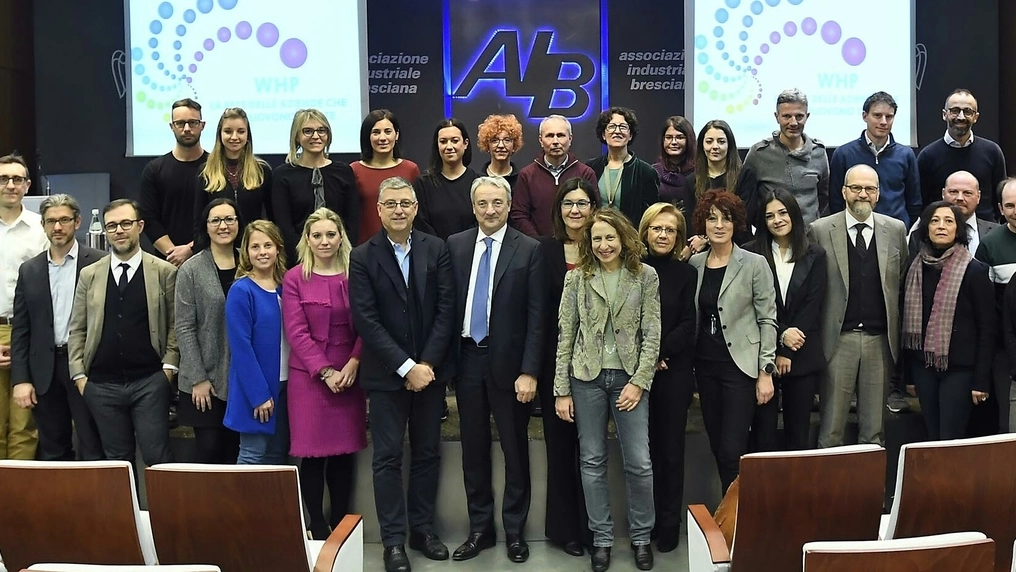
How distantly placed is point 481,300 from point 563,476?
87 cm

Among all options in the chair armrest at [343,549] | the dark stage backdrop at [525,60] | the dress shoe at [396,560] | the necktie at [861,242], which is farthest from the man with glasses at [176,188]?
the necktie at [861,242]

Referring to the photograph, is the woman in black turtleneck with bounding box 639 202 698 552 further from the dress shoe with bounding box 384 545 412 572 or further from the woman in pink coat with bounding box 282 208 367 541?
the woman in pink coat with bounding box 282 208 367 541

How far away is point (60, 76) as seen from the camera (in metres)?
7.41

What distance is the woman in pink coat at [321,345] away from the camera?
3.89 meters

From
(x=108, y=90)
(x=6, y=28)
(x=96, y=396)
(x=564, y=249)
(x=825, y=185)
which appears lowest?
(x=96, y=396)

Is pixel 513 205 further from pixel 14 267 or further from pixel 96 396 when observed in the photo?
pixel 14 267

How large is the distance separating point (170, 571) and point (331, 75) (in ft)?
18.9

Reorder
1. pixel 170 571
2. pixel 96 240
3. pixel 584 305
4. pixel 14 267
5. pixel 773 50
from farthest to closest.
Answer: pixel 773 50
pixel 96 240
pixel 14 267
pixel 584 305
pixel 170 571

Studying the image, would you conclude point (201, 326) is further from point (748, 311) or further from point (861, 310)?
point (861, 310)

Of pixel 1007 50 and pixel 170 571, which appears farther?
pixel 1007 50

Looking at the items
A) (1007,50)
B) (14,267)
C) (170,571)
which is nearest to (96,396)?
(14,267)

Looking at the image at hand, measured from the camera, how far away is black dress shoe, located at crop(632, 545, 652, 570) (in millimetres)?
3883

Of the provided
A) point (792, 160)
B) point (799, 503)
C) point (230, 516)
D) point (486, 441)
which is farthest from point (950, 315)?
point (230, 516)

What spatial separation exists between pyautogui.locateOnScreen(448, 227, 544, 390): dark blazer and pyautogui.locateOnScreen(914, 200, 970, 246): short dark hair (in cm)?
174
